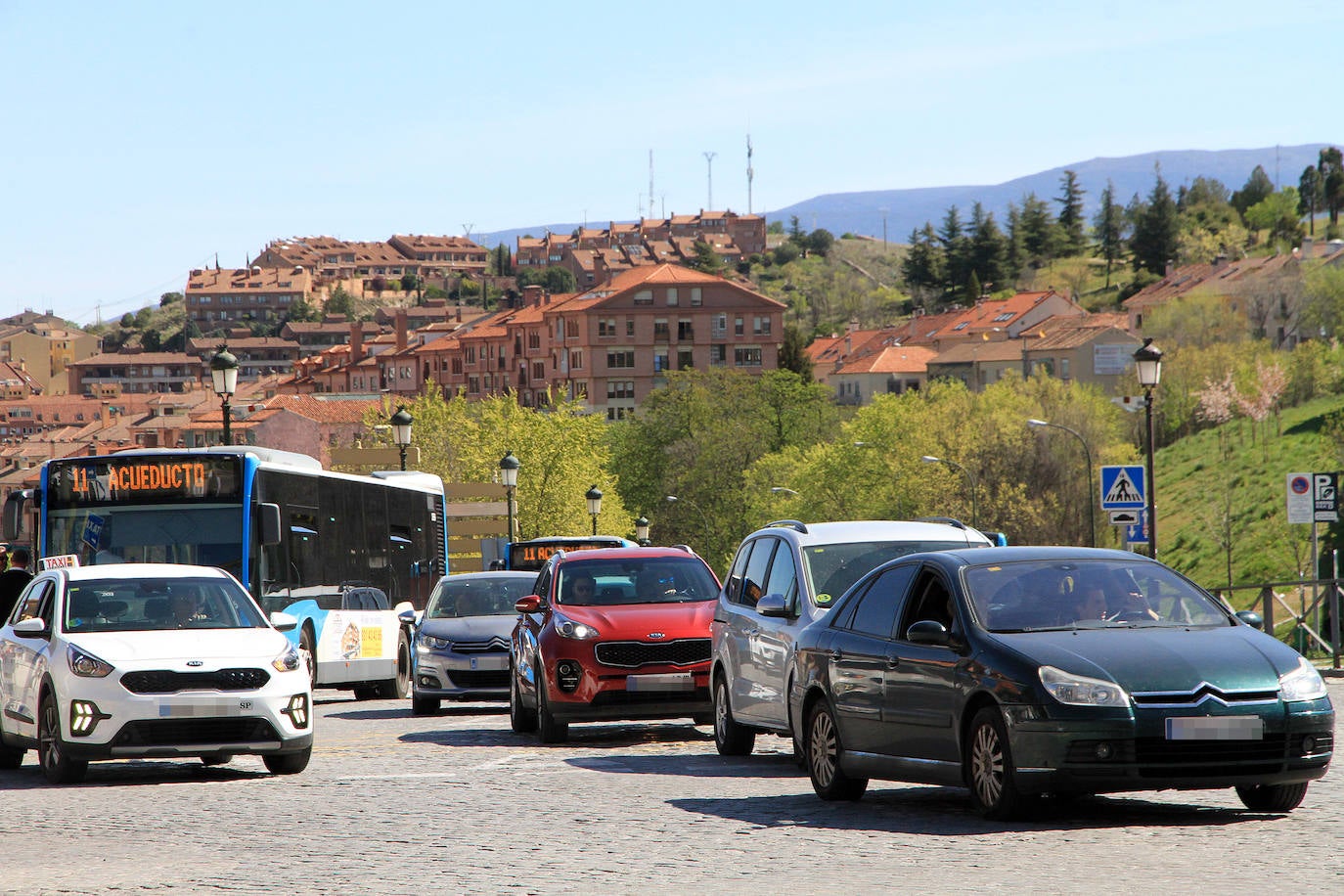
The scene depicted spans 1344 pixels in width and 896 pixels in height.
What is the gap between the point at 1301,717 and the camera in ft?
32.0

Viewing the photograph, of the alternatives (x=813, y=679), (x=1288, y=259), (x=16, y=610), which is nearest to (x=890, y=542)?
(x=813, y=679)

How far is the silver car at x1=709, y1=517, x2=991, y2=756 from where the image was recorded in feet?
46.3

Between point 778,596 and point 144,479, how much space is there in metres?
11.1

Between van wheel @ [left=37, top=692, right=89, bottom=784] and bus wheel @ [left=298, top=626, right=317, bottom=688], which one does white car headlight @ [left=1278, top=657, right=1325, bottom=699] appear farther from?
bus wheel @ [left=298, top=626, right=317, bottom=688]

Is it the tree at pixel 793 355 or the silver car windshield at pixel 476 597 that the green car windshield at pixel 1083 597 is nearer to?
the silver car windshield at pixel 476 597

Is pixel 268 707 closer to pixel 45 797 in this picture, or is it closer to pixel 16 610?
pixel 45 797

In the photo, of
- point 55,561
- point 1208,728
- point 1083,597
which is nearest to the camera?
point 1208,728

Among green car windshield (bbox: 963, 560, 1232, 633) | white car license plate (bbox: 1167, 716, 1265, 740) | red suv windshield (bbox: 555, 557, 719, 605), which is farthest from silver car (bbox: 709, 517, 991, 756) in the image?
white car license plate (bbox: 1167, 716, 1265, 740)

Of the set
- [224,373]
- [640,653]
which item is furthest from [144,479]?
[640,653]

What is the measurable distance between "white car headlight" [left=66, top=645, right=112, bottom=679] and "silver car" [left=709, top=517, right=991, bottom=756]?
4756mm

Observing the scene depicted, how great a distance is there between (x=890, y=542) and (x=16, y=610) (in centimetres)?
724

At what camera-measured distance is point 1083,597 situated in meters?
10.6

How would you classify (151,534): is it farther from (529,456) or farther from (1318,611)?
(529,456)

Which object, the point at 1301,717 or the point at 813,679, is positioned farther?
the point at 813,679
